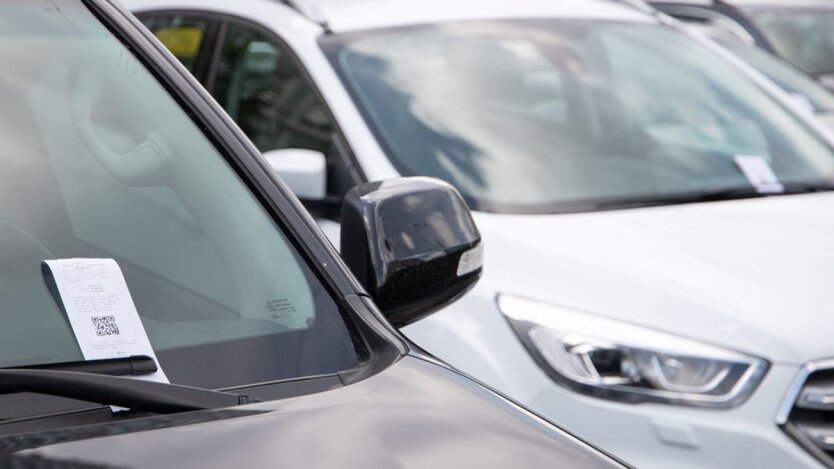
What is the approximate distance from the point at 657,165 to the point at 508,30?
67 cm

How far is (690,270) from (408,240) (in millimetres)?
1191

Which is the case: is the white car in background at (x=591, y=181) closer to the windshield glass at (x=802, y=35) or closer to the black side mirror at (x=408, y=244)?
the black side mirror at (x=408, y=244)

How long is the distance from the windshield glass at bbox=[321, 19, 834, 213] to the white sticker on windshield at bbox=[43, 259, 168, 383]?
1.78 m

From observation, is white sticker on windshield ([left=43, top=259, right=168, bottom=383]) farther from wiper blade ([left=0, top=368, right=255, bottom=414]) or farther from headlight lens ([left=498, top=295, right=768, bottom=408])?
headlight lens ([left=498, top=295, right=768, bottom=408])

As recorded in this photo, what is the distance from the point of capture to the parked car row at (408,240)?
1.73 metres

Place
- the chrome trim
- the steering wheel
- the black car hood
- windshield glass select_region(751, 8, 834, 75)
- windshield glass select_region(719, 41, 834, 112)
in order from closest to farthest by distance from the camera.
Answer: the black car hood → the steering wheel → the chrome trim → windshield glass select_region(719, 41, 834, 112) → windshield glass select_region(751, 8, 834, 75)

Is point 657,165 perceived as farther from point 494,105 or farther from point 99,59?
point 99,59

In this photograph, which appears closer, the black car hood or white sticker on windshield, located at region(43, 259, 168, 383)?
the black car hood

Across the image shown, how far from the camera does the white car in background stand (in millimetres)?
2963

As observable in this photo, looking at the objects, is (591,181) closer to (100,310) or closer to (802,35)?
(100,310)

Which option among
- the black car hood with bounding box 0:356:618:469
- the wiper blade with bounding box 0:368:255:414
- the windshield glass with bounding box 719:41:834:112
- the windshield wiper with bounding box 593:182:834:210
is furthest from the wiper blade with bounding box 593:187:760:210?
the windshield glass with bounding box 719:41:834:112

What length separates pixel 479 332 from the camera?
3152 millimetres

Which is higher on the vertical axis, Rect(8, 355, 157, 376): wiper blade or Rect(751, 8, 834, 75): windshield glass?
Rect(8, 355, 157, 376): wiper blade

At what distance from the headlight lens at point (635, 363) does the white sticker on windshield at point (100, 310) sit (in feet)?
4.45
